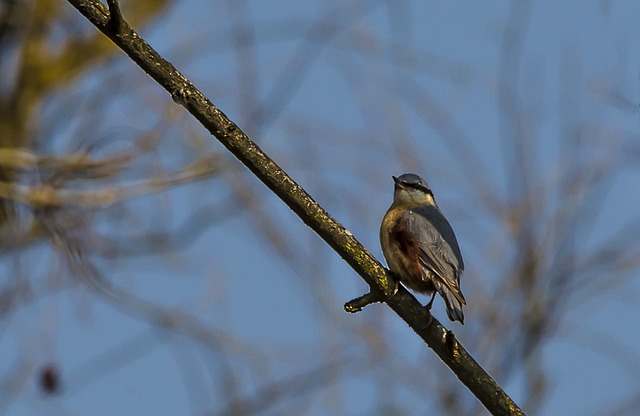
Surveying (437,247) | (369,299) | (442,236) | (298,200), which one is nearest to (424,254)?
(437,247)

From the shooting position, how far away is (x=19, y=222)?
186 inches

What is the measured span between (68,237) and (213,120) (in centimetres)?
210

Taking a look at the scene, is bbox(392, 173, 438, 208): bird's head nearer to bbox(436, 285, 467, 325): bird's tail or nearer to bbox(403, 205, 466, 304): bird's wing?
bbox(403, 205, 466, 304): bird's wing

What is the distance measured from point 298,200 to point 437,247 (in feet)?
4.36

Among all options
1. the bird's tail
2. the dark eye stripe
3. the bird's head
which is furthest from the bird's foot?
the dark eye stripe

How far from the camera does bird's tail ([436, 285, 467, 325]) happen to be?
10.8 ft

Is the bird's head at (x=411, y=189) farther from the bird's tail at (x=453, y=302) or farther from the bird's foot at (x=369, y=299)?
the bird's foot at (x=369, y=299)

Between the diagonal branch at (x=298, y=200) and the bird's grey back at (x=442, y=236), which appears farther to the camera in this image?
the bird's grey back at (x=442, y=236)

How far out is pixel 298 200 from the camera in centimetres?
231

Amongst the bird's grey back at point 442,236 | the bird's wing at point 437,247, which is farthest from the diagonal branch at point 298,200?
the bird's grey back at point 442,236

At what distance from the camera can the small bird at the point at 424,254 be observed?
137 inches

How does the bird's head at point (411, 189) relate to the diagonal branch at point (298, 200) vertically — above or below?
above

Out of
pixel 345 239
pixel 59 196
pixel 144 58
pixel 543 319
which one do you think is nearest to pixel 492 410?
pixel 345 239

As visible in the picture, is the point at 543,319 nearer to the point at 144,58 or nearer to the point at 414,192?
the point at 414,192
